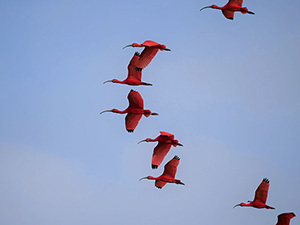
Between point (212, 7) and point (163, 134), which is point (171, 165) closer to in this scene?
point (163, 134)

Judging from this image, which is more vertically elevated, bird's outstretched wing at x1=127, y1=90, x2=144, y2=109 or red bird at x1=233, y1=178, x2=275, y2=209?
bird's outstretched wing at x1=127, y1=90, x2=144, y2=109

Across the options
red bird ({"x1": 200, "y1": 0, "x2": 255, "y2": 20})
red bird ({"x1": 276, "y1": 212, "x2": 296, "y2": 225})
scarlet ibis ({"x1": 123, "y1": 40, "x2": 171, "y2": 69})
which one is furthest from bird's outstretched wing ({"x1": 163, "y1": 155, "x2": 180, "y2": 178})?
red bird ({"x1": 200, "y1": 0, "x2": 255, "y2": 20})

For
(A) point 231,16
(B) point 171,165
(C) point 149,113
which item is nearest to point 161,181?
(B) point 171,165

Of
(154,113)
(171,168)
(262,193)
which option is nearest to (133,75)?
(154,113)

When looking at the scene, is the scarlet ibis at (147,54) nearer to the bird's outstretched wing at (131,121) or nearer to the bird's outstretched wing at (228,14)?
the bird's outstretched wing at (131,121)

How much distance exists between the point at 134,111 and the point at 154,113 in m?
1.49

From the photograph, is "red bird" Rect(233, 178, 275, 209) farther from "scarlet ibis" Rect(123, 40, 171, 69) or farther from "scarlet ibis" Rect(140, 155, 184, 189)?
"scarlet ibis" Rect(123, 40, 171, 69)

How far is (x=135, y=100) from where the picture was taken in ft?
194

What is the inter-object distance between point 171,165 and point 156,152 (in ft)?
5.69

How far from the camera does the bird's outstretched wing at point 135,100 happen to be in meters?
59.0

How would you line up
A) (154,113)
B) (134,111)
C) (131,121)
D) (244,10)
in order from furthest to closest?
(131,121)
(134,111)
(154,113)
(244,10)

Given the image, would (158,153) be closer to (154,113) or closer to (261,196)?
(154,113)

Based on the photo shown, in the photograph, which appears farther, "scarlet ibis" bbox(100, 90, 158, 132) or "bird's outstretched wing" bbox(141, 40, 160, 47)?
"scarlet ibis" bbox(100, 90, 158, 132)

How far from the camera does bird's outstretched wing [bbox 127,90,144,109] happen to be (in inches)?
2322
